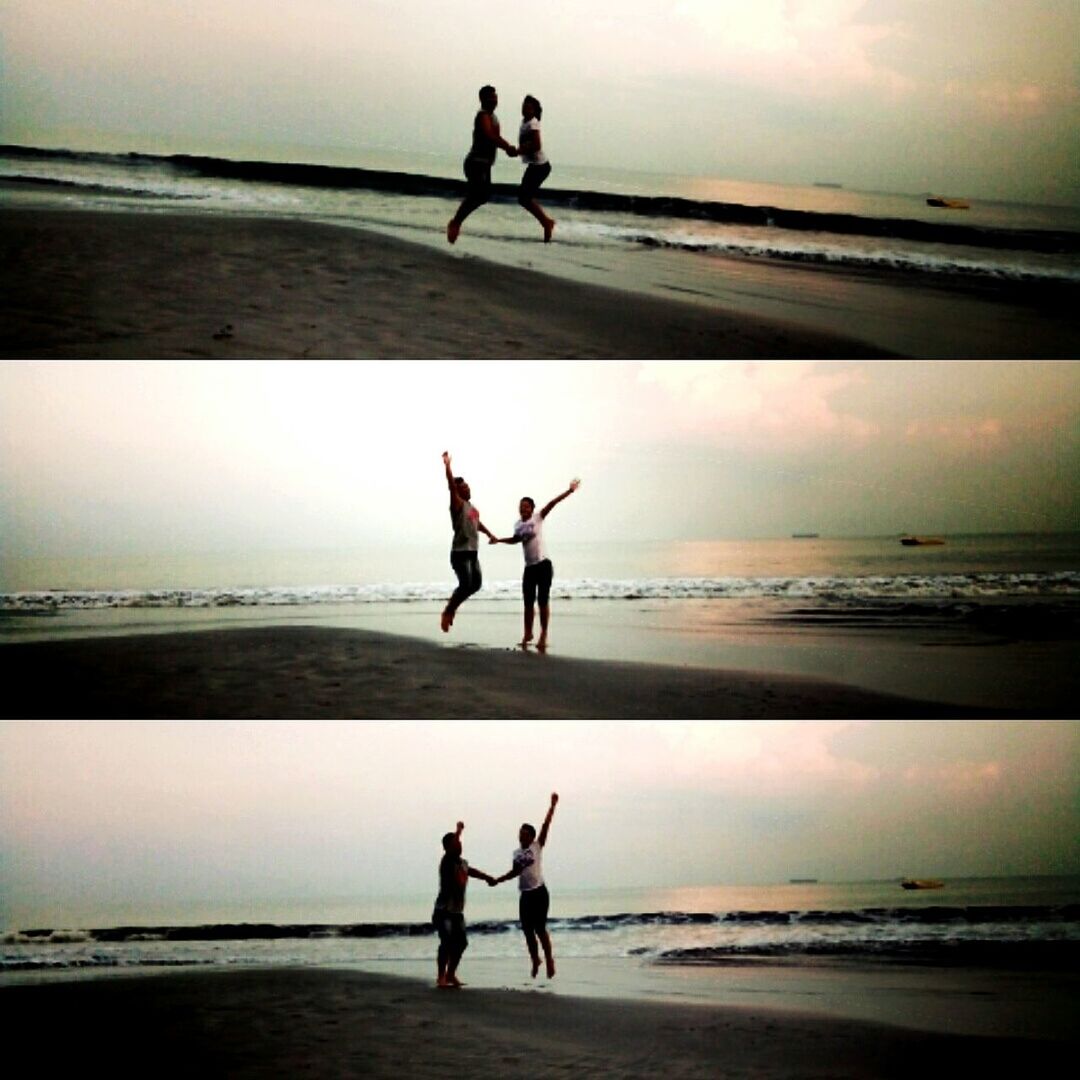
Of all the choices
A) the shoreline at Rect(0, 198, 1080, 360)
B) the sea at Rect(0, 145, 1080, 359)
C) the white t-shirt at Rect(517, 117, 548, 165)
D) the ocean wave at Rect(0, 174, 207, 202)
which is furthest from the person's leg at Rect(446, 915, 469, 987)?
the ocean wave at Rect(0, 174, 207, 202)

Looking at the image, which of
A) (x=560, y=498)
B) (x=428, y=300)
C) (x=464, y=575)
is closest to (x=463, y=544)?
(x=464, y=575)

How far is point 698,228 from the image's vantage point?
8.81 meters

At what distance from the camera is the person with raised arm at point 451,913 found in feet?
26.9

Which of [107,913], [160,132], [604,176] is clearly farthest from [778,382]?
[107,913]

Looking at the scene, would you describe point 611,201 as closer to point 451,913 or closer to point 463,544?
point 463,544

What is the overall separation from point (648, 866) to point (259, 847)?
5.49 feet

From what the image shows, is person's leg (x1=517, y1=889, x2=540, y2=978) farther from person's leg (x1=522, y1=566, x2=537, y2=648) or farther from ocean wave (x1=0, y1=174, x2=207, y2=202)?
ocean wave (x1=0, y1=174, x2=207, y2=202)

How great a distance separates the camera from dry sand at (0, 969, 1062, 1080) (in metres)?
7.92

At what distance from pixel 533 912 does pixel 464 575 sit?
144 centimetres

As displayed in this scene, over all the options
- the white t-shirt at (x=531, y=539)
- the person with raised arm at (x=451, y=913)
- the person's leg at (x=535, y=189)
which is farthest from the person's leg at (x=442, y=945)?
the person's leg at (x=535, y=189)

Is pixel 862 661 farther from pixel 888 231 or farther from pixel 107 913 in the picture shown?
pixel 107 913

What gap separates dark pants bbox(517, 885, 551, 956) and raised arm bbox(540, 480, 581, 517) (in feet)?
5.20

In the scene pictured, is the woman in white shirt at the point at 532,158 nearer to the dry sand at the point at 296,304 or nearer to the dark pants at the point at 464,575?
the dry sand at the point at 296,304

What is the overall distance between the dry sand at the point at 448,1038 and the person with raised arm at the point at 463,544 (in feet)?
5.42
